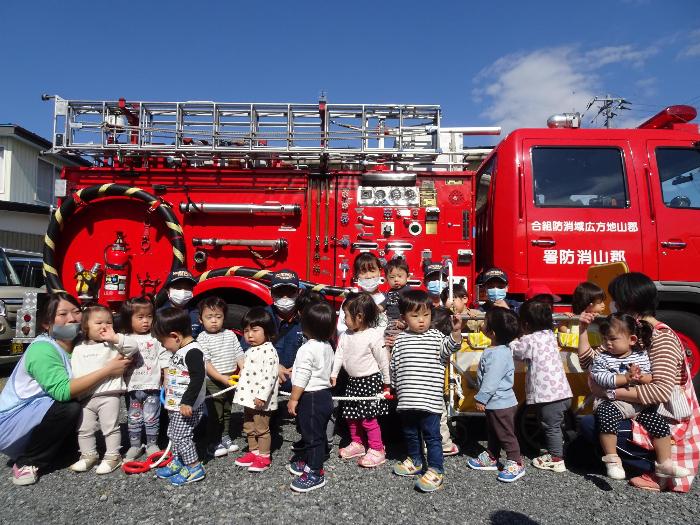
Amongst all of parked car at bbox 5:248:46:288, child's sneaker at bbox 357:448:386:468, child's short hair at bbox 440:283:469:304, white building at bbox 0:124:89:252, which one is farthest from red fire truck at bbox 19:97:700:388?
white building at bbox 0:124:89:252

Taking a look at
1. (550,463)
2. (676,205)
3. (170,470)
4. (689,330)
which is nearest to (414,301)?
(550,463)

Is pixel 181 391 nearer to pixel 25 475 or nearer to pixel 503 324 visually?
pixel 25 475

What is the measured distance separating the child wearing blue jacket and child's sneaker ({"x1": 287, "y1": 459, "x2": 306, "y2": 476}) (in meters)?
1.22

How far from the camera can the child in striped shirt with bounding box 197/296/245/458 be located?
3.81 metres

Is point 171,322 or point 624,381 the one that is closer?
point 624,381

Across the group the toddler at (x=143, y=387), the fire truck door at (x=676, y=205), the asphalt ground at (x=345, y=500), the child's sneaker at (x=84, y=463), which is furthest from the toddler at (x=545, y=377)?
the child's sneaker at (x=84, y=463)

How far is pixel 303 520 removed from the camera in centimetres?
275

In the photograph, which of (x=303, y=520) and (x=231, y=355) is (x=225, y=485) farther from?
(x=231, y=355)

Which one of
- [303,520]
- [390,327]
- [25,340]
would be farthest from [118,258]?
[303,520]

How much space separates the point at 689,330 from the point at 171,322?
4.82m

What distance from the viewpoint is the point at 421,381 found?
3.18 meters

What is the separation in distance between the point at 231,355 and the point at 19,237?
15.7m

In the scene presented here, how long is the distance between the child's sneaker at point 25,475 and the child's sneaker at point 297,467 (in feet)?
5.65

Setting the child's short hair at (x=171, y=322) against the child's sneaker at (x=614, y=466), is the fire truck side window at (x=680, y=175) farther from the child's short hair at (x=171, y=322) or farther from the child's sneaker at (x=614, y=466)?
the child's short hair at (x=171, y=322)
